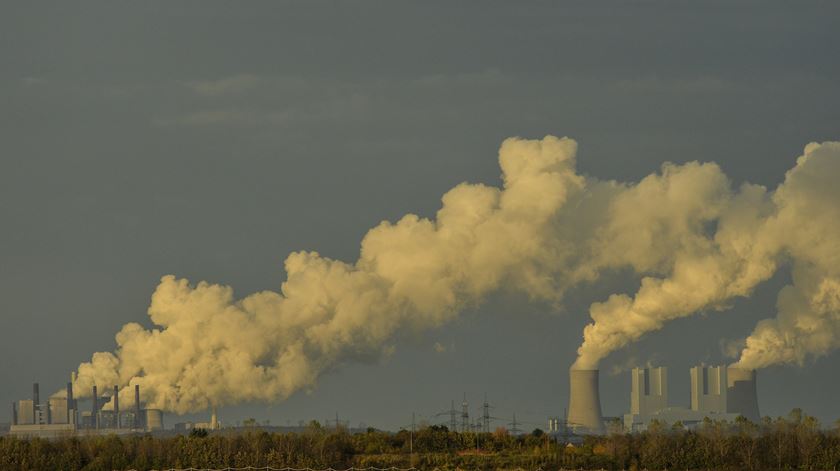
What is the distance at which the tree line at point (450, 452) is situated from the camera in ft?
314

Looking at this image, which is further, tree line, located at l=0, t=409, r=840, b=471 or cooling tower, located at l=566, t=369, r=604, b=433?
cooling tower, located at l=566, t=369, r=604, b=433

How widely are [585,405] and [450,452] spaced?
264ft

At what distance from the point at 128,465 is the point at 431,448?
22726 mm

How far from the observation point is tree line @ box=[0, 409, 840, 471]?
314 ft

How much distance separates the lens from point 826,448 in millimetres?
98188

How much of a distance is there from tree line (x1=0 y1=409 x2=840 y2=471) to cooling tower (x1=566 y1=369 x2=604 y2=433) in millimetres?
69047

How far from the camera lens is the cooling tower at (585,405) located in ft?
577

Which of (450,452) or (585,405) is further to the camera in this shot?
(585,405)

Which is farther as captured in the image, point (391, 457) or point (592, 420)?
point (592, 420)

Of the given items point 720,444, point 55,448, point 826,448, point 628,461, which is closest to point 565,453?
point 628,461

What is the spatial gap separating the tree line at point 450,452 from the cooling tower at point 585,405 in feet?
227

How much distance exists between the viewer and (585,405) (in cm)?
18225

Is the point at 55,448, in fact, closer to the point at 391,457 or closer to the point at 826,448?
the point at 391,457

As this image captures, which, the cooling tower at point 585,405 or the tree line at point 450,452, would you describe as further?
the cooling tower at point 585,405
